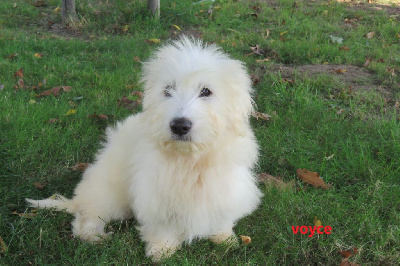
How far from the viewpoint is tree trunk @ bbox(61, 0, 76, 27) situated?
21.6 ft

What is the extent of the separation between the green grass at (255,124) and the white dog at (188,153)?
8.3 inches

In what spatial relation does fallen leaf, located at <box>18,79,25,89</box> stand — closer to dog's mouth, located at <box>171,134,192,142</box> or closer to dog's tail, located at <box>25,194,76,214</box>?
dog's tail, located at <box>25,194,76,214</box>

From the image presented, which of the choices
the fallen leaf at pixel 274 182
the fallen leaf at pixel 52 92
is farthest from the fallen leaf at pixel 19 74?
the fallen leaf at pixel 274 182

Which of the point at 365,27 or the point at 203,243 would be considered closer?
the point at 203,243

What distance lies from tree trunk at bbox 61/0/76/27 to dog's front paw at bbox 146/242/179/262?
217 inches

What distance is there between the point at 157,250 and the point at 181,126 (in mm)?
938

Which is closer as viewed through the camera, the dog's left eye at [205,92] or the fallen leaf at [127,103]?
the dog's left eye at [205,92]

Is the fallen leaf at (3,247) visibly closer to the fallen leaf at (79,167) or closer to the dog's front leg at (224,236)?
the fallen leaf at (79,167)

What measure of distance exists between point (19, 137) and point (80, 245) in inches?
55.2

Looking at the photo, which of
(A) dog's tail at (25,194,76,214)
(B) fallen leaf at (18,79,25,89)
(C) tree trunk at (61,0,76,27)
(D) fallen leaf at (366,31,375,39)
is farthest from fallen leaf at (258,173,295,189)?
(C) tree trunk at (61,0,76,27)

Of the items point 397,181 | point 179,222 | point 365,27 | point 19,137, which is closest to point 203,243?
point 179,222

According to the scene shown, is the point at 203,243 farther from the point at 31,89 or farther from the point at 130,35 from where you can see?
the point at 130,35

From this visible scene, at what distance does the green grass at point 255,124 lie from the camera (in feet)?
7.54

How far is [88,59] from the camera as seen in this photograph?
5379mm
